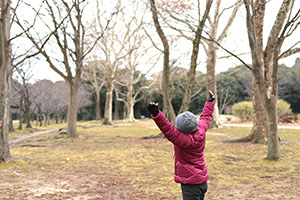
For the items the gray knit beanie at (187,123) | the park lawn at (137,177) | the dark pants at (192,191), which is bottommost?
the park lawn at (137,177)

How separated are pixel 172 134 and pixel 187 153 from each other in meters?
0.31

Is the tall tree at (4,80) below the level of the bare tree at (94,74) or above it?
below

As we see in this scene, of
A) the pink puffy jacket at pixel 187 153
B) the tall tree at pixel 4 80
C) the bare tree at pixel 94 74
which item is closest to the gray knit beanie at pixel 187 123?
the pink puffy jacket at pixel 187 153

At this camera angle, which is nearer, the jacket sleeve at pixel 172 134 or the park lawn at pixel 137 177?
the jacket sleeve at pixel 172 134

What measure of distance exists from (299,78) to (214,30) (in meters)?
23.4

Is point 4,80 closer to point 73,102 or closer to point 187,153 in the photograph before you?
point 187,153

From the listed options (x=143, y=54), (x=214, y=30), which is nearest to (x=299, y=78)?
(x=143, y=54)

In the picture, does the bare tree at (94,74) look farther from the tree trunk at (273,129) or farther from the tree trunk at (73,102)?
the tree trunk at (273,129)

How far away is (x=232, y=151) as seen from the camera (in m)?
8.12

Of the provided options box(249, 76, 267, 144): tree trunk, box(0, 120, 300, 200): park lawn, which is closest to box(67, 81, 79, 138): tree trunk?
box(0, 120, 300, 200): park lawn

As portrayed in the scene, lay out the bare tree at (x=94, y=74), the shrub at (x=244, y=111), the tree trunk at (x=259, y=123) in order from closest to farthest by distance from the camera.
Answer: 1. the tree trunk at (x=259, y=123)
2. the shrub at (x=244, y=111)
3. the bare tree at (x=94, y=74)

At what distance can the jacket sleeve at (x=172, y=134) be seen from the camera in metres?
2.59

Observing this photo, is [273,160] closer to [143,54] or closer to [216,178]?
[216,178]

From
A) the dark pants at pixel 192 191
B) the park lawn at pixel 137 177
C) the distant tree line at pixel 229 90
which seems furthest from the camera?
the distant tree line at pixel 229 90
